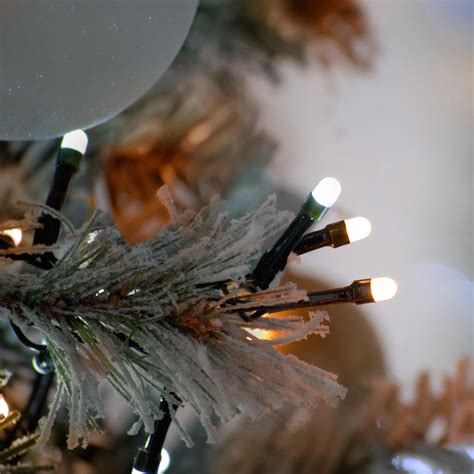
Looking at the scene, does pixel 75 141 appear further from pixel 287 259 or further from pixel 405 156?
pixel 405 156

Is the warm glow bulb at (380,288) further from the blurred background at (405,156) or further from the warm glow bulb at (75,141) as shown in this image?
the blurred background at (405,156)

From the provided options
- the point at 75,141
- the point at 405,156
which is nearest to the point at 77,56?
the point at 75,141

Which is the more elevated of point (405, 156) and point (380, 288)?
point (405, 156)

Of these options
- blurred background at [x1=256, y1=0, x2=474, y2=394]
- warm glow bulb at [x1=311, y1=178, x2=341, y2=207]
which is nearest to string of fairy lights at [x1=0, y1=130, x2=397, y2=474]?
warm glow bulb at [x1=311, y1=178, x2=341, y2=207]

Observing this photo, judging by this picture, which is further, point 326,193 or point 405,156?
point 405,156

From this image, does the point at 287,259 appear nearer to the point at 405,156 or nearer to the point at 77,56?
the point at 77,56

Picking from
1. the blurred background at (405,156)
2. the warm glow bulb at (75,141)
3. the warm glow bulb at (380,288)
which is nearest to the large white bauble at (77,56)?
the warm glow bulb at (75,141)
